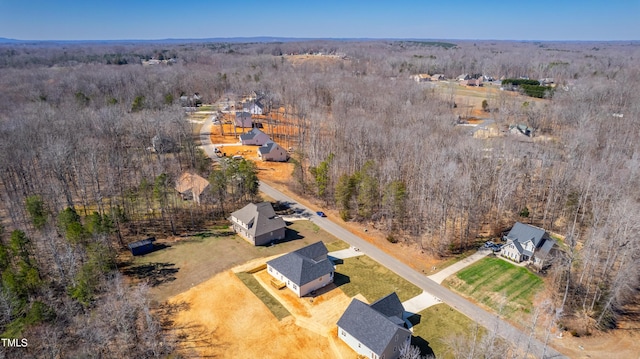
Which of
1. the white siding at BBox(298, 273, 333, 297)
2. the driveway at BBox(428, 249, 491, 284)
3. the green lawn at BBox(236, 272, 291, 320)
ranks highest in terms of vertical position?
the white siding at BBox(298, 273, 333, 297)

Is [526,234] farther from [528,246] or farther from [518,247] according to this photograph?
[518,247]

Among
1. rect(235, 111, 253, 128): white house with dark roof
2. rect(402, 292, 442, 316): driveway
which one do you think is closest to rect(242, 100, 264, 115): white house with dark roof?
rect(235, 111, 253, 128): white house with dark roof

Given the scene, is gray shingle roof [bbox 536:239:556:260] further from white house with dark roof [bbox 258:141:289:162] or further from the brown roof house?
white house with dark roof [bbox 258:141:289:162]

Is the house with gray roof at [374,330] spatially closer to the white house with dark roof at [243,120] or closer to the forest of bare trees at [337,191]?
the forest of bare trees at [337,191]

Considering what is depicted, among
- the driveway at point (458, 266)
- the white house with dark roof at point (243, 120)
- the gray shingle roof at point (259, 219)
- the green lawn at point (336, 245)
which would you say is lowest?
the driveway at point (458, 266)

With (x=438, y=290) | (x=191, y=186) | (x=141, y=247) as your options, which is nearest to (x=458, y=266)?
(x=438, y=290)

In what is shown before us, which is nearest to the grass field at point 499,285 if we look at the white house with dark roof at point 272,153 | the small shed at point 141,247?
the small shed at point 141,247
